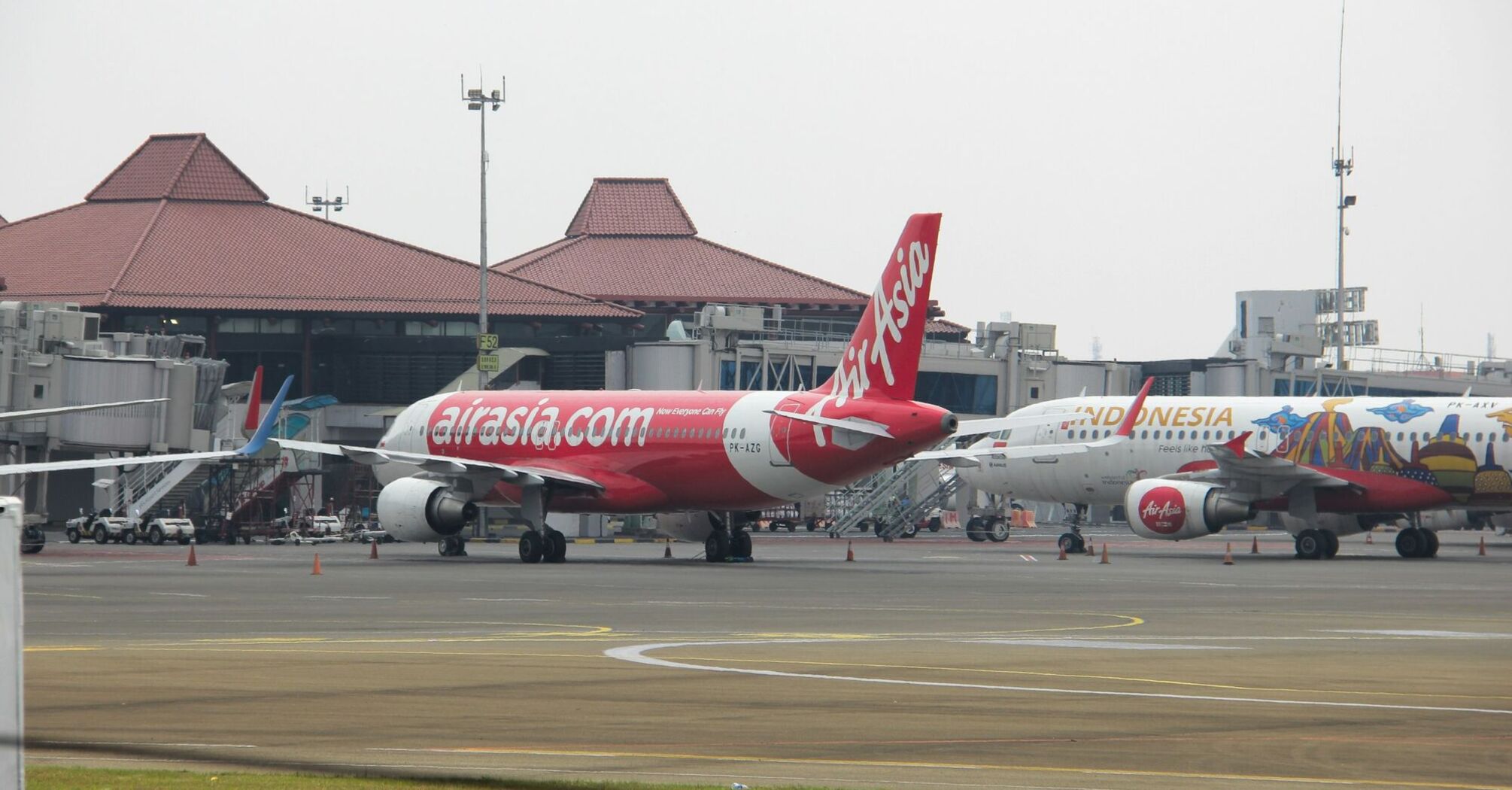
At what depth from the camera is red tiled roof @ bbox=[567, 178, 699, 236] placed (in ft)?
377

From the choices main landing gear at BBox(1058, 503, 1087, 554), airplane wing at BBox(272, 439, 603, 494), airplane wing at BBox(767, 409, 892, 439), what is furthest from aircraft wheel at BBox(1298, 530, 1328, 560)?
airplane wing at BBox(272, 439, 603, 494)

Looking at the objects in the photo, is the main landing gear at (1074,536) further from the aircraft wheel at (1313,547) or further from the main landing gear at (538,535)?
the main landing gear at (538,535)

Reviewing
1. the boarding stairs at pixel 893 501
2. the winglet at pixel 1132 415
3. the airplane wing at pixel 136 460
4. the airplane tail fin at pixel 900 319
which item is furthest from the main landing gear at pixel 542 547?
the boarding stairs at pixel 893 501

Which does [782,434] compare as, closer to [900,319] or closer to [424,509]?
[900,319]

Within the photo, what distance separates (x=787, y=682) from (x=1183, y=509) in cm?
3243

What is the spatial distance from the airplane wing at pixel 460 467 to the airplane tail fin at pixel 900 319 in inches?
277

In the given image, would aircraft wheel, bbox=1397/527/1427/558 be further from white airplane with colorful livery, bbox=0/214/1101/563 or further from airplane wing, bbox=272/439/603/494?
airplane wing, bbox=272/439/603/494

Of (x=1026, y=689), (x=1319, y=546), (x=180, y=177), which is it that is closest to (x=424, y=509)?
(x=1319, y=546)

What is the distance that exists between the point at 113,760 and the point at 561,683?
481 cm

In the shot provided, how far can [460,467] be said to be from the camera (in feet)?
136

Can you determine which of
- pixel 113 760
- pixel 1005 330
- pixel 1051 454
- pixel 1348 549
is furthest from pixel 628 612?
pixel 1005 330

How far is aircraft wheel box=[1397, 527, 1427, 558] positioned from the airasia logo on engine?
561cm

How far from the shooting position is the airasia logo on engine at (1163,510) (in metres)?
46.7

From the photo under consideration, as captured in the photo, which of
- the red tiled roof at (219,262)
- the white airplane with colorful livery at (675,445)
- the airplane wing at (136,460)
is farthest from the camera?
the red tiled roof at (219,262)
